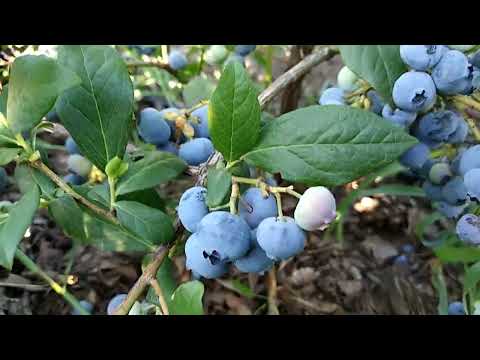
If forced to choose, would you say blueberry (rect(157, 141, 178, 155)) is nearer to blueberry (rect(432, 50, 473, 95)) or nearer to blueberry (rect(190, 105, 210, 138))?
blueberry (rect(190, 105, 210, 138))

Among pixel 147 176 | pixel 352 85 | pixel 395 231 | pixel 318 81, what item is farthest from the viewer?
pixel 318 81

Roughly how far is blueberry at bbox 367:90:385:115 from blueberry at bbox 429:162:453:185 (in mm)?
177

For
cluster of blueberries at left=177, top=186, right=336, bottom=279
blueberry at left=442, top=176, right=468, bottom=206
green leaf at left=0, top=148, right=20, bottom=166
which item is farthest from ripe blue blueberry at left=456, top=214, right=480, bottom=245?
green leaf at left=0, top=148, right=20, bottom=166

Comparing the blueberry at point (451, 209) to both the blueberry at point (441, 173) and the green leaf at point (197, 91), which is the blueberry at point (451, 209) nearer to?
the blueberry at point (441, 173)

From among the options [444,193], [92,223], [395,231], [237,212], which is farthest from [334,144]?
[395,231]

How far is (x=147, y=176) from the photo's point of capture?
1.00 metres

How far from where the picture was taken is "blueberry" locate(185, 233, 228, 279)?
2.75ft

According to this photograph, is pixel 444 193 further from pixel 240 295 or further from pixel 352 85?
pixel 240 295

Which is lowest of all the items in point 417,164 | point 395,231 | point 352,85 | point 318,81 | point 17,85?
point 395,231

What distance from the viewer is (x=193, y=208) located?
0.88 m

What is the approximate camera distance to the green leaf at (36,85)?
866 mm

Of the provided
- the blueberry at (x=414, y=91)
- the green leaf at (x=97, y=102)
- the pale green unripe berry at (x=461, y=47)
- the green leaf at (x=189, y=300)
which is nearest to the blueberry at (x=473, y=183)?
the blueberry at (x=414, y=91)

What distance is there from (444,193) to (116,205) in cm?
69

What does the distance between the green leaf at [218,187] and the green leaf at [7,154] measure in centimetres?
30
